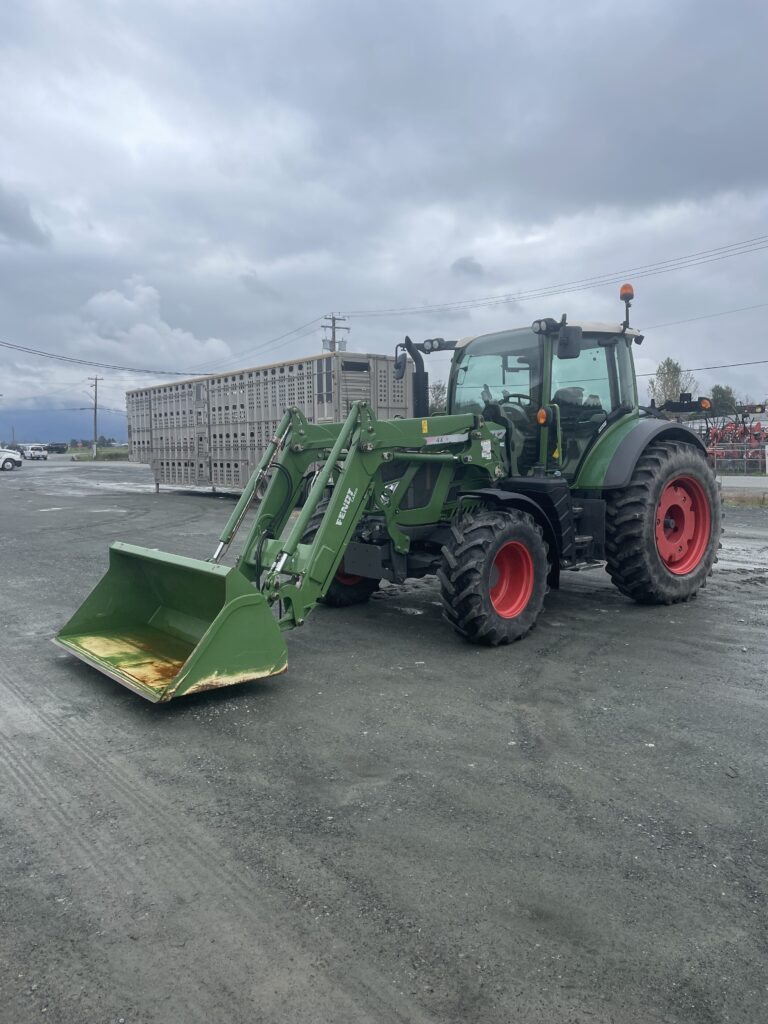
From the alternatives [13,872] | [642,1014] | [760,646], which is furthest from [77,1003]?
[760,646]

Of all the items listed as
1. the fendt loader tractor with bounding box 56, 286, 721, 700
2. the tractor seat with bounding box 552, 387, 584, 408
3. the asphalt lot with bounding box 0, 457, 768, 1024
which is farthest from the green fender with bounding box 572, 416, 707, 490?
the asphalt lot with bounding box 0, 457, 768, 1024

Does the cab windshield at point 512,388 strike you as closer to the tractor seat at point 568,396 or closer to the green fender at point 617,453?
the tractor seat at point 568,396

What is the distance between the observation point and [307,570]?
208 inches

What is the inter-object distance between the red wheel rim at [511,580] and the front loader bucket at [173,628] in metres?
2.04

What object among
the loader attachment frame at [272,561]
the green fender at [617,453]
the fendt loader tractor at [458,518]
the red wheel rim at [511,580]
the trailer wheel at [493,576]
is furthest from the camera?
the green fender at [617,453]

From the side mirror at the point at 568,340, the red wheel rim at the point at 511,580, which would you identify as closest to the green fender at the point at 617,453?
the side mirror at the point at 568,340

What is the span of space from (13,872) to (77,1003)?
85 cm

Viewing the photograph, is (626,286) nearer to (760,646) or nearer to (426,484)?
(426,484)

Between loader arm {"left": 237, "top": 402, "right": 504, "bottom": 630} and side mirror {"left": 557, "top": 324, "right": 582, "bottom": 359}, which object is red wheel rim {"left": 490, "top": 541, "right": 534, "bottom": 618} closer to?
loader arm {"left": 237, "top": 402, "right": 504, "bottom": 630}

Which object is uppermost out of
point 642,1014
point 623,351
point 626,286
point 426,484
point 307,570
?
point 626,286

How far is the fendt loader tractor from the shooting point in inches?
207

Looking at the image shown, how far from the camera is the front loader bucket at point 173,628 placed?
4598mm

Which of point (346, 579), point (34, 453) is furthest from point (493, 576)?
point (34, 453)

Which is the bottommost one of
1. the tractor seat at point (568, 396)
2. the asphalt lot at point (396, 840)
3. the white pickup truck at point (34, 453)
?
the asphalt lot at point (396, 840)
